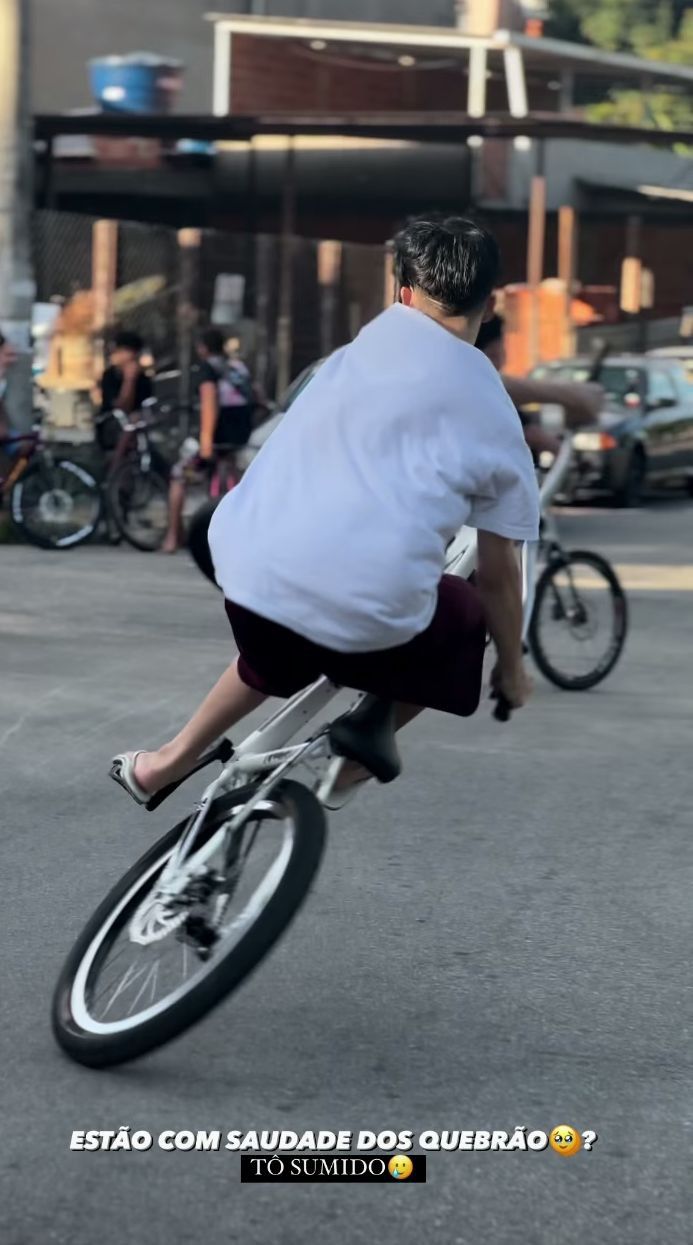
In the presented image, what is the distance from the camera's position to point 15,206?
16.9 m

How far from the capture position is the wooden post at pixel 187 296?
858 inches

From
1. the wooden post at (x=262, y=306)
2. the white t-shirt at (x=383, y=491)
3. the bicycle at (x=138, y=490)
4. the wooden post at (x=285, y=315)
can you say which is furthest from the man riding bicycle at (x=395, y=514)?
the wooden post at (x=285, y=315)

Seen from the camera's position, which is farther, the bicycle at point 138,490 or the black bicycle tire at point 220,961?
the bicycle at point 138,490

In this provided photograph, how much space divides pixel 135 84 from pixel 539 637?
22833mm

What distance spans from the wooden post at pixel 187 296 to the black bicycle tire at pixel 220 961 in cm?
1754

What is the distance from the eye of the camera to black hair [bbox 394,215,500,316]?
436 cm

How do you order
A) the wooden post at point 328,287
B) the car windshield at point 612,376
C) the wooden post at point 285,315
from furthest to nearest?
the wooden post at point 328,287 → the wooden post at point 285,315 → the car windshield at point 612,376

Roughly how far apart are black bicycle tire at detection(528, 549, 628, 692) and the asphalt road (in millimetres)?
468

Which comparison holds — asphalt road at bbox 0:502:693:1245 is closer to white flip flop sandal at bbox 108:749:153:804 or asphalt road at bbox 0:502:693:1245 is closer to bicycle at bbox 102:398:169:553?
white flip flop sandal at bbox 108:749:153:804

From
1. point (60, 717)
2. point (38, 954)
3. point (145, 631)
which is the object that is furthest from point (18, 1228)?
point (145, 631)

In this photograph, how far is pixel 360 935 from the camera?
5.46 meters

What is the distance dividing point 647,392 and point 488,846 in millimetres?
17747

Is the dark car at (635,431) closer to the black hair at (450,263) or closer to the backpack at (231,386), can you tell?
the backpack at (231,386)

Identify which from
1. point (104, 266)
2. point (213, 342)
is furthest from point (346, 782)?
point (104, 266)
